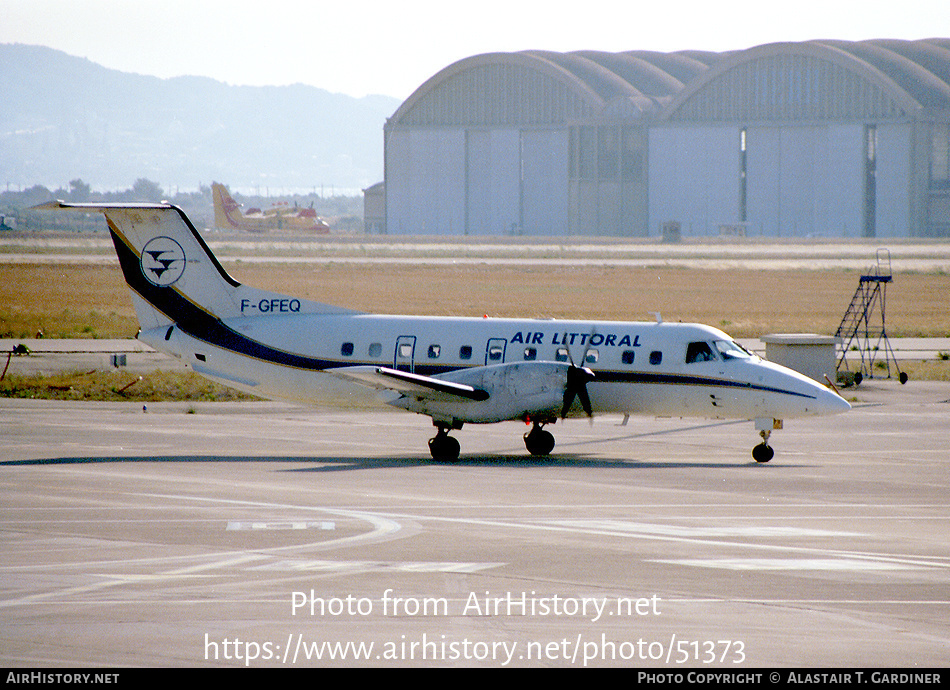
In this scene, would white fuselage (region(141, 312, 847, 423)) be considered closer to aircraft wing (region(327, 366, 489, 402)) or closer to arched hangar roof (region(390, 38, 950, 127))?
aircraft wing (region(327, 366, 489, 402))

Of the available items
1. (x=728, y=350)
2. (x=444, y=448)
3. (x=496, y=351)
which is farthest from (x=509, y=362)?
(x=728, y=350)

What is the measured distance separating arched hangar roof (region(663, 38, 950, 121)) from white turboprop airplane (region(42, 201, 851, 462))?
11446 cm

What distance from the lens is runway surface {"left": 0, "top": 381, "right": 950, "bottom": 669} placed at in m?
11.5

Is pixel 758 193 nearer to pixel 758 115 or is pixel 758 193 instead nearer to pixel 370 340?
pixel 758 115

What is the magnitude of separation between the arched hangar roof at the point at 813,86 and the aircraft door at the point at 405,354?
116110 mm

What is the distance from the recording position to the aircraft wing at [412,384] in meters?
25.0

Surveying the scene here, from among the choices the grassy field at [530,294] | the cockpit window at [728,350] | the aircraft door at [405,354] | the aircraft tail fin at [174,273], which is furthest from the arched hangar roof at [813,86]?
the aircraft tail fin at [174,273]

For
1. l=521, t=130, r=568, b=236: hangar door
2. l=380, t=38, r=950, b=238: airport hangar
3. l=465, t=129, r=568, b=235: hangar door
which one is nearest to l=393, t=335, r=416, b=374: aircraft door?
l=380, t=38, r=950, b=238: airport hangar

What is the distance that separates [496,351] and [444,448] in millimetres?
2800

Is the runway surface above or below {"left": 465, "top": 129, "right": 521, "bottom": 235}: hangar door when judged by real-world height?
below

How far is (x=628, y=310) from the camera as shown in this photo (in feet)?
217

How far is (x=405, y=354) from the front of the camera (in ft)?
90.2
